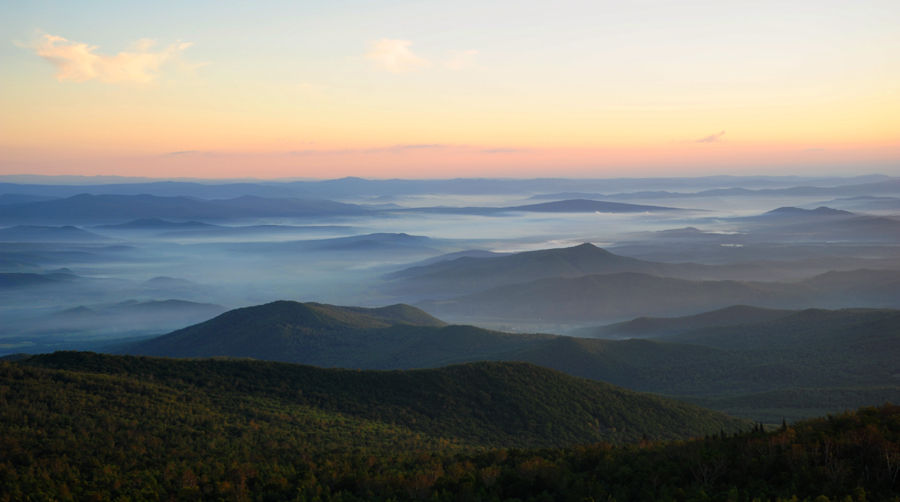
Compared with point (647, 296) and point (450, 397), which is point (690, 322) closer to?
point (647, 296)


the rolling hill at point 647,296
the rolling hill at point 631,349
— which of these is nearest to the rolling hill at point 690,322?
the rolling hill at point 631,349

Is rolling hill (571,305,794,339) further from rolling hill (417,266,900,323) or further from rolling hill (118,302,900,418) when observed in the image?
rolling hill (417,266,900,323)

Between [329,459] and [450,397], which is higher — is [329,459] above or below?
above

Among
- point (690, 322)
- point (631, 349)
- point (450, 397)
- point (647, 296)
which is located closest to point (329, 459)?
point (450, 397)

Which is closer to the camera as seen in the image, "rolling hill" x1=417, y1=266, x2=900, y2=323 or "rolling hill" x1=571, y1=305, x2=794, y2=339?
"rolling hill" x1=571, y1=305, x2=794, y2=339

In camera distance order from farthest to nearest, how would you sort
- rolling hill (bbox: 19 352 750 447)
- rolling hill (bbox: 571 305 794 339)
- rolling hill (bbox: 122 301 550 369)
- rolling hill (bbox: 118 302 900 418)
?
rolling hill (bbox: 571 305 794 339) < rolling hill (bbox: 122 301 550 369) < rolling hill (bbox: 118 302 900 418) < rolling hill (bbox: 19 352 750 447)

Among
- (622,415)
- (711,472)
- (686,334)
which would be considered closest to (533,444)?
(622,415)

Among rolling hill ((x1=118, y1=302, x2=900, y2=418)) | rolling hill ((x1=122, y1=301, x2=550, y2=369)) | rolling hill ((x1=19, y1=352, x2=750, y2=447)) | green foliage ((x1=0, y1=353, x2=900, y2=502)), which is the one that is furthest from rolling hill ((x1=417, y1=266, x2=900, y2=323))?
green foliage ((x1=0, y1=353, x2=900, y2=502))

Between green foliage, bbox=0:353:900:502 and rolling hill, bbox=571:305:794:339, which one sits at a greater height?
green foliage, bbox=0:353:900:502

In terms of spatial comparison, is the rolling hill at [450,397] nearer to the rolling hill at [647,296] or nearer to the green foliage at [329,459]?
the green foliage at [329,459]

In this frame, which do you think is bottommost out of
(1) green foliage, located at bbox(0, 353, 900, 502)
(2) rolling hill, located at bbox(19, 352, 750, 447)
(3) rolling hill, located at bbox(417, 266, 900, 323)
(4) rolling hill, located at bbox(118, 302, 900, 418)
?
(3) rolling hill, located at bbox(417, 266, 900, 323)

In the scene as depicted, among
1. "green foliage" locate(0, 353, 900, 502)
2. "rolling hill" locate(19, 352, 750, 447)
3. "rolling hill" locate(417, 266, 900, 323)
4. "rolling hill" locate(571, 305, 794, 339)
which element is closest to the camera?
"green foliage" locate(0, 353, 900, 502)
